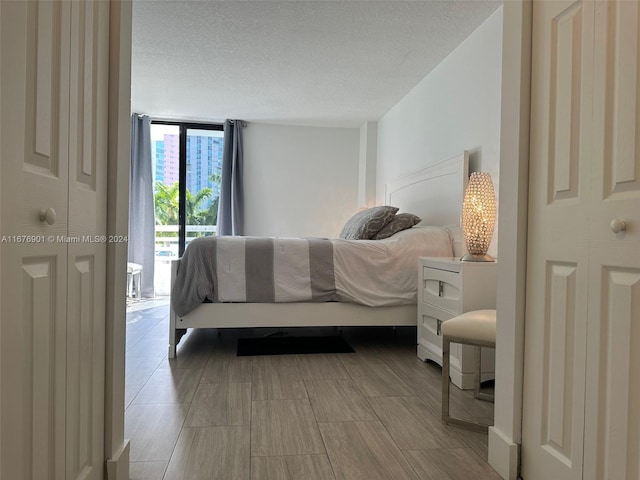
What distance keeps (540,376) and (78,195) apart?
4.56 feet

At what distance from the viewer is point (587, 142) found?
3.64 feet

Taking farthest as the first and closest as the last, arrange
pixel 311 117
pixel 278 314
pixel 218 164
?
1. pixel 218 164
2. pixel 311 117
3. pixel 278 314

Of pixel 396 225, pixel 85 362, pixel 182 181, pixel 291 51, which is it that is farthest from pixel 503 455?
pixel 182 181

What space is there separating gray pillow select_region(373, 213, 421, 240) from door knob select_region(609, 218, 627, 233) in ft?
7.51

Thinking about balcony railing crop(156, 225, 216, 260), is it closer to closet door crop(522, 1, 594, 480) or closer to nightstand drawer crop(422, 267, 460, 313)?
nightstand drawer crop(422, 267, 460, 313)

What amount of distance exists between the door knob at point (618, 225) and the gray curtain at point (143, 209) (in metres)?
5.20

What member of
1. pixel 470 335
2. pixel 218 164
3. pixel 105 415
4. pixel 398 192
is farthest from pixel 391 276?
pixel 218 164

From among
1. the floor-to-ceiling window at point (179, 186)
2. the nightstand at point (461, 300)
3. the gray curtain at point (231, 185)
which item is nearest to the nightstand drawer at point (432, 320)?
the nightstand at point (461, 300)

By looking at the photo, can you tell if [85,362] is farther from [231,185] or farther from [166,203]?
[166,203]

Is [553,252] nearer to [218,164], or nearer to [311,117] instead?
[311,117]

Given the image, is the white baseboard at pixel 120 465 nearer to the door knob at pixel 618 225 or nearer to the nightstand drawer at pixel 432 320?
the door knob at pixel 618 225

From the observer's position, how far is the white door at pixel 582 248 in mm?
977

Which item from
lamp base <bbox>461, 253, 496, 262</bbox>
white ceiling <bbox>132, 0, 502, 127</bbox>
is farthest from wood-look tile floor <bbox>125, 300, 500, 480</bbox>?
white ceiling <bbox>132, 0, 502, 127</bbox>

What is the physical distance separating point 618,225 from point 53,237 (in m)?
1.28
